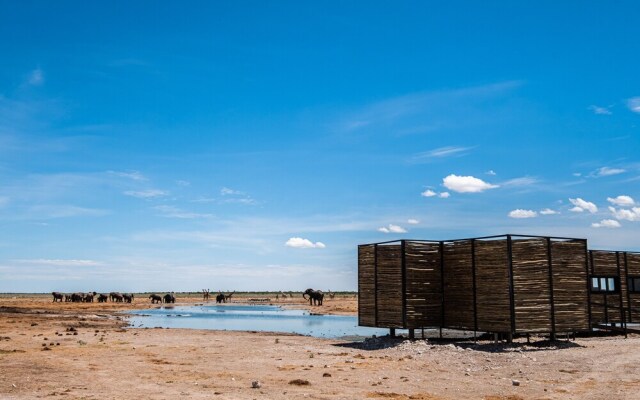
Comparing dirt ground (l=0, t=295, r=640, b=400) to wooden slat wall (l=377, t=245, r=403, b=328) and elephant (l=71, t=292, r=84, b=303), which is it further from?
elephant (l=71, t=292, r=84, b=303)

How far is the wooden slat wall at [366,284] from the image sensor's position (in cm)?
3086

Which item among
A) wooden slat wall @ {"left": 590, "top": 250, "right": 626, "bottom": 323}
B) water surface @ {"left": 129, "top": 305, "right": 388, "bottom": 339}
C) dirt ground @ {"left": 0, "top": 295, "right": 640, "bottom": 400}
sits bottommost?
water surface @ {"left": 129, "top": 305, "right": 388, "bottom": 339}

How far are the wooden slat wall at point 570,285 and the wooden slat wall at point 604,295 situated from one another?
8.09 meters

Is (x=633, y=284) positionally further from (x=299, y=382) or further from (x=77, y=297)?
(x=77, y=297)

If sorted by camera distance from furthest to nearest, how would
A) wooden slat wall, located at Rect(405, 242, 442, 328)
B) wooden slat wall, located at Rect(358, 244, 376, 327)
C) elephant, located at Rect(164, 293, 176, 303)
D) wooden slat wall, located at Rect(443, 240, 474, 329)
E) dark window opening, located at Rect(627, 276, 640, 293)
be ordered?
elephant, located at Rect(164, 293, 176, 303) → dark window opening, located at Rect(627, 276, 640, 293) → wooden slat wall, located at Rect(358, 244, 376, 327) → wooden slat wall, located at Rect(405, 242, 442, 328) → wooden slat wall, located at Rect(443, 240, 474, 329)

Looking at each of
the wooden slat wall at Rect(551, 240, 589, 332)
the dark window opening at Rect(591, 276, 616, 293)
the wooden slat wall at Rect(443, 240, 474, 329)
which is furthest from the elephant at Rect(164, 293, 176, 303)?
the wooden slat wall at Rect(551, 240, 589, 332)

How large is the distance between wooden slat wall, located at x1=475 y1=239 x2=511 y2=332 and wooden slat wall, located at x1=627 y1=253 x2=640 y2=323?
14993 mm

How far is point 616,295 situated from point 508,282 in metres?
14.5

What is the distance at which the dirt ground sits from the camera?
53.3 ft

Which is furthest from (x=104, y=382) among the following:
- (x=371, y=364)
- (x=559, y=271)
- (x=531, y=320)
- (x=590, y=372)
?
(x=559, y=271)

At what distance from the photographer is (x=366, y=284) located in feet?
103

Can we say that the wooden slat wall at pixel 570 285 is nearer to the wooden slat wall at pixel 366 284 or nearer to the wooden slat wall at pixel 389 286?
the wooden slat wall at pixel 389 286

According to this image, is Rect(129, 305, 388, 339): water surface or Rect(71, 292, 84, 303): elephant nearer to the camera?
Rect(129, 305, 388, 339): water surface

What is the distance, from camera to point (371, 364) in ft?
72.9
